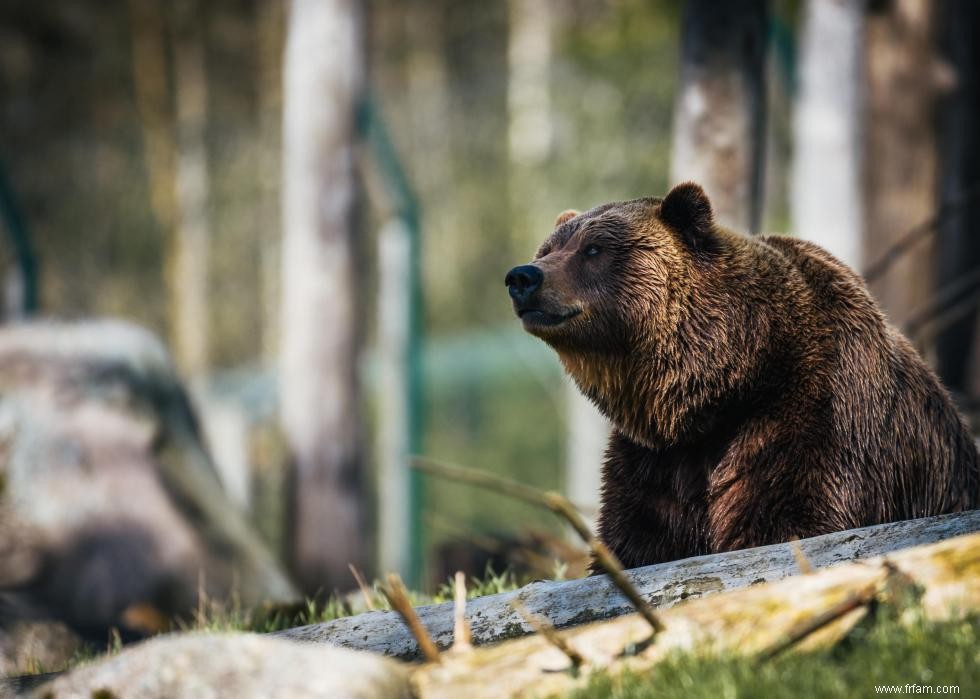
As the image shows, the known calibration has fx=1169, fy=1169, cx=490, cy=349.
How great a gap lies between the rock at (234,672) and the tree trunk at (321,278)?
16.8 ft

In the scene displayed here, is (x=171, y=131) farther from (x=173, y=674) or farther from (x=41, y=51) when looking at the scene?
(x=173, y=674)

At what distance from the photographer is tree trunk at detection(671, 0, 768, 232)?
5418mm

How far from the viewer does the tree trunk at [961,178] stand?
8.16 metres

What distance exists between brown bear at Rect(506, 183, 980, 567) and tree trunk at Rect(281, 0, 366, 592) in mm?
3990

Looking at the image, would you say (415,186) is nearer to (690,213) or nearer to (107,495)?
(107,495)

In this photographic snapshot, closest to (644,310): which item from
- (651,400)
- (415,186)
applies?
(651,400)

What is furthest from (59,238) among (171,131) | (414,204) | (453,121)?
(414,204)

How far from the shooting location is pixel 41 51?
57.1 ft

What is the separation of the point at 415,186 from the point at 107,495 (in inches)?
580

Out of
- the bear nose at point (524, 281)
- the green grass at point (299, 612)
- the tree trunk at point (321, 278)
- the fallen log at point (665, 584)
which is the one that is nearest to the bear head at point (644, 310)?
the bear nose at point (524, 281)

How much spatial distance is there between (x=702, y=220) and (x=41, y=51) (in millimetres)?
15837

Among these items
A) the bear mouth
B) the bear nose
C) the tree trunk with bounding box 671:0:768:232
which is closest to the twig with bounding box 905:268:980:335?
the tree trunk with bounding box 671:0:768:232

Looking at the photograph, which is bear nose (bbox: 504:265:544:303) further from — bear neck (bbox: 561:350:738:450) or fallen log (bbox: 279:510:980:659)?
fallen log (bbox: 279:510:980:659)

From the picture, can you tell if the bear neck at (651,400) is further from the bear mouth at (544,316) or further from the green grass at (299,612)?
the green grass at (299,612)
